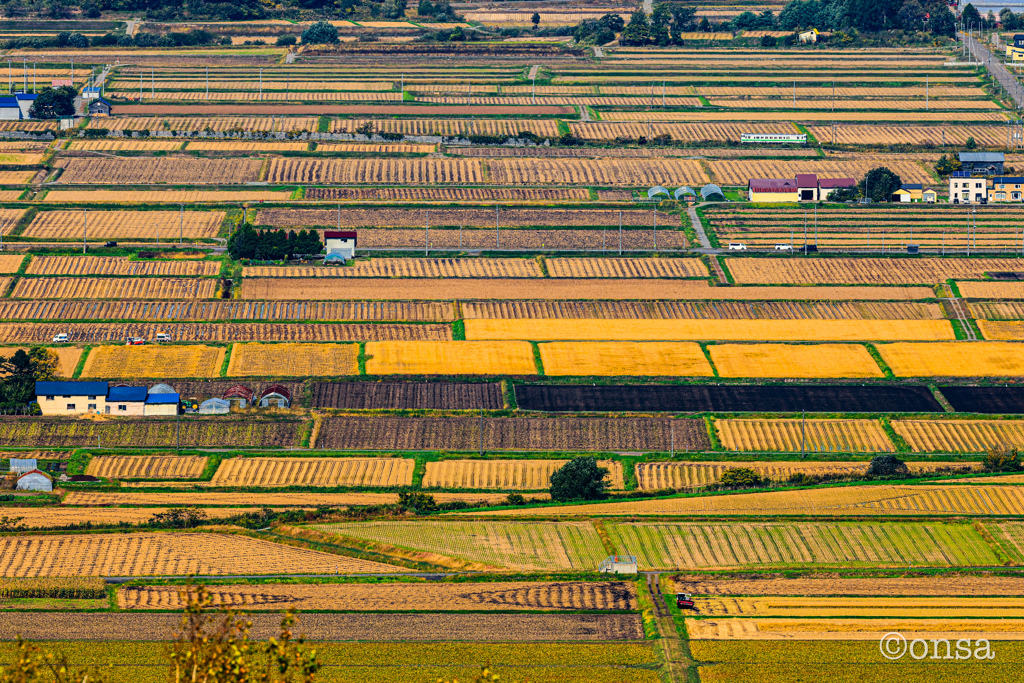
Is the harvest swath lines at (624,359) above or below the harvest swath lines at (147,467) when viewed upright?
above

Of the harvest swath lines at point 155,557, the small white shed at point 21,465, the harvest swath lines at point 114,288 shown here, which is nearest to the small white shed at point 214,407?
the small white shed at point 21,465

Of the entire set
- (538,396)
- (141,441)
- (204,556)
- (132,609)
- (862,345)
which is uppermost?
(862,345)

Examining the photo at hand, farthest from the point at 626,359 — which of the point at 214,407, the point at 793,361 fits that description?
the point at 214,407

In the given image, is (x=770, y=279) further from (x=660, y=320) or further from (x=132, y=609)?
(x=132, y=609)

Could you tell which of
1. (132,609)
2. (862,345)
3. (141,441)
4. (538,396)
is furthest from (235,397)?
(862,345)

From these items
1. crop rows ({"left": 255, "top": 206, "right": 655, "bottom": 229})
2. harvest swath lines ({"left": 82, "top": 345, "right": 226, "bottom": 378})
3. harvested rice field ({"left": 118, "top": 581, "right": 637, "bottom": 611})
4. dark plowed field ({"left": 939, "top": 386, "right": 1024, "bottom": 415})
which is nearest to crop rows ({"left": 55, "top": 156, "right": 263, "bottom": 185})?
crop rows ({"left": 255, "top": 206, "right": 655, "bottom": 229})

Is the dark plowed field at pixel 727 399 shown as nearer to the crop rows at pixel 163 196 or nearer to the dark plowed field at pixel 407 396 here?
the dark plowed field at pixel 407 396
